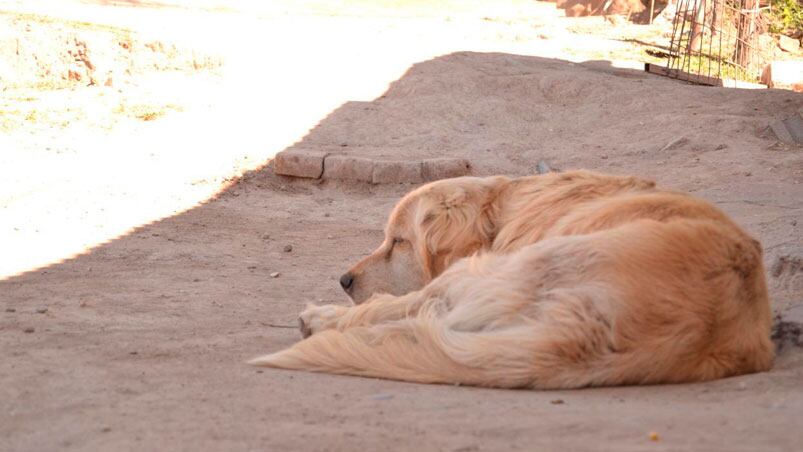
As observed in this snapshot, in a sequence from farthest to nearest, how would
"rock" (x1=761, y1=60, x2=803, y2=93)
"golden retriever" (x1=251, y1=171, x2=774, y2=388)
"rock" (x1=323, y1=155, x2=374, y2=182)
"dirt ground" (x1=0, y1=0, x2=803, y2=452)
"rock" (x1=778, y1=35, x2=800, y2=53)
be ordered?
1. "rock" (x1=778, y1=35, x2=800, y2=53)
2. "rock" (x1=761, y1=60, x2=803, y2=93)
3. "rock" (x1=323, y1=155, x2=374, y2=182)
4. "golden retriever" (x1=251, y1=171, x2=774, y2=388)
5. "dirt ground" (x1=0, y1=0, x2=803, y2=452)

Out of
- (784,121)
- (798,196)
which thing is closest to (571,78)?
(784,121)

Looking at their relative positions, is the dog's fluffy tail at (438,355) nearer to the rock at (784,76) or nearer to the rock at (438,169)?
the rock at (438,169)

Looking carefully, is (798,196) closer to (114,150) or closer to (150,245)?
(150,245)

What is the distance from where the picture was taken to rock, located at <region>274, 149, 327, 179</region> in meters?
9.06

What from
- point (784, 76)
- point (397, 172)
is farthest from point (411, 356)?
point (784, 76)

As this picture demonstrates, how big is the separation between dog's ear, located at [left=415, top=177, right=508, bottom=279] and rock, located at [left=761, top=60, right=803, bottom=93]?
1063 centimetres

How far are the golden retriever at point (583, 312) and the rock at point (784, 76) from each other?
10.6 meters

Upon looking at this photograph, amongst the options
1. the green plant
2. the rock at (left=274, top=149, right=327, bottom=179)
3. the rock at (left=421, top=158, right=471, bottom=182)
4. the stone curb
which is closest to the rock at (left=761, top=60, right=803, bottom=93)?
the green plant

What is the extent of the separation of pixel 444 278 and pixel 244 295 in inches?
78.4

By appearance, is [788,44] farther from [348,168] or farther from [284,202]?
[284,202]

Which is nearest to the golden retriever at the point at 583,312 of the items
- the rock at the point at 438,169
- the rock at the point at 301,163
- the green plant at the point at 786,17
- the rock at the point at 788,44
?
the rock at the point at 438,169

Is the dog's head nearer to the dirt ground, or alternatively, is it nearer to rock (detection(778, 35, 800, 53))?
the dirt ground

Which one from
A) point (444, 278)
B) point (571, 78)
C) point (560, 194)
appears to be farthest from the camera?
point (571, 78)

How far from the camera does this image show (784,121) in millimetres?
10023
